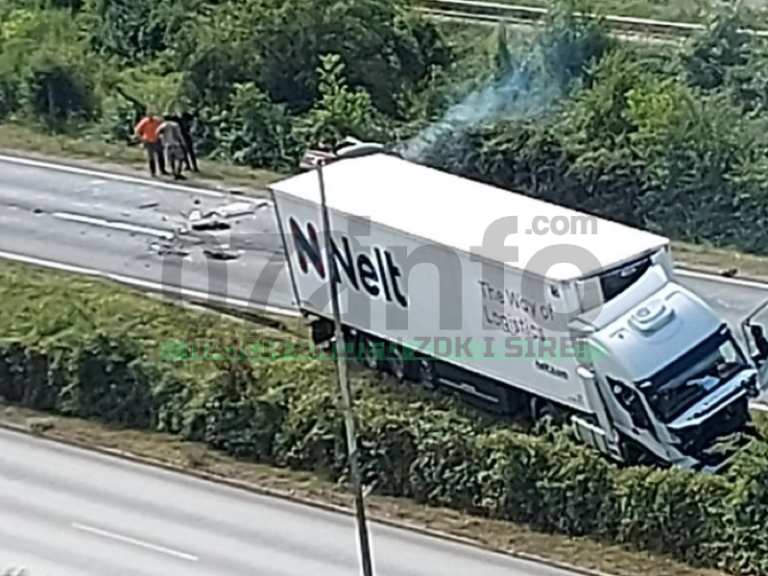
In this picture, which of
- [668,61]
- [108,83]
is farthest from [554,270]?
[108,83]

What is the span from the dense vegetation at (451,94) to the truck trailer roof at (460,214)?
23.8ft

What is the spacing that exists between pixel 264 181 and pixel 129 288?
6243mm

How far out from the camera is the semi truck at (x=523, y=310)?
24.7 meters

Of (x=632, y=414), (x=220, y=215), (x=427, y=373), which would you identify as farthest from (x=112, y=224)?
(x=632, y=414)

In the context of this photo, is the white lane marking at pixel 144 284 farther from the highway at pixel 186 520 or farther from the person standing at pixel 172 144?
the person standing at pixel 172 144

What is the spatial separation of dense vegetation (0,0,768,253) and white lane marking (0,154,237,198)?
198cm

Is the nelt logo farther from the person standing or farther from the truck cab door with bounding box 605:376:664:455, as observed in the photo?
the person standing

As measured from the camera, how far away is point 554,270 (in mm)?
24984

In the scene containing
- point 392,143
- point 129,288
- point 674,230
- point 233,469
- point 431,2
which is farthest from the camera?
point 431,2

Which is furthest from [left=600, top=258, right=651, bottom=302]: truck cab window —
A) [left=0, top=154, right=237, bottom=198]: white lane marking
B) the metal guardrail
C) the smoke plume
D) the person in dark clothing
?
the metal guardrail

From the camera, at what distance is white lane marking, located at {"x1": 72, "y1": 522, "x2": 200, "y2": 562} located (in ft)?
80.9

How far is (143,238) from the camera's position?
35156 mm

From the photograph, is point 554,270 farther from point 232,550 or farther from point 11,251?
point 11,251

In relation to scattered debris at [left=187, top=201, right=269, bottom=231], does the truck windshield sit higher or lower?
higher
